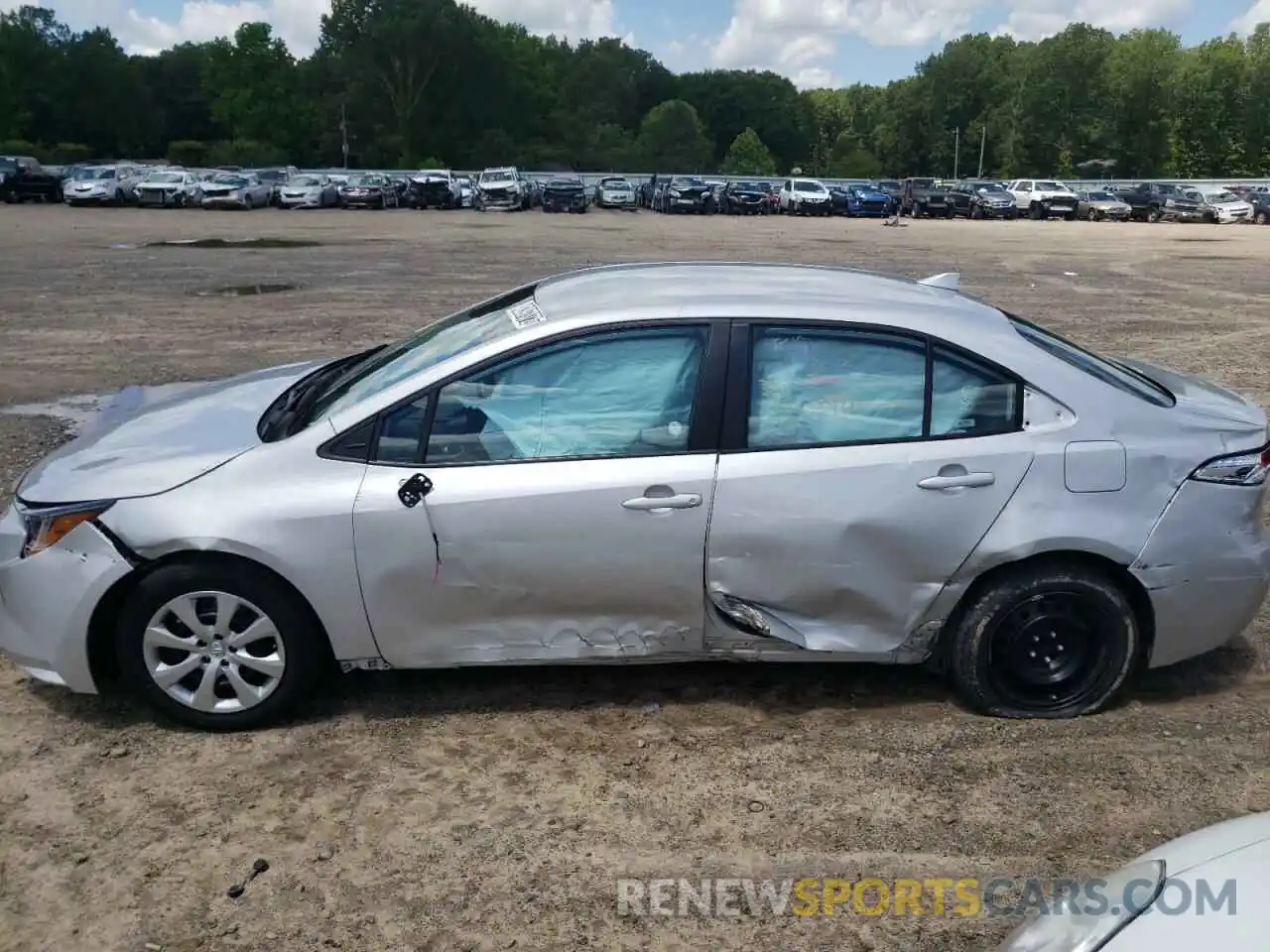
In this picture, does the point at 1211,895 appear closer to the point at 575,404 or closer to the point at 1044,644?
the point at 1044,644

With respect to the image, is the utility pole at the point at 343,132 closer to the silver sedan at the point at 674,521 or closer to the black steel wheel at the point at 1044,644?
the silver sedan at the point at 674,521

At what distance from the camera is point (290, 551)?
379 centimetres

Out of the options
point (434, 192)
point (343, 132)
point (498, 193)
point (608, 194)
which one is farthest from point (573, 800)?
point (343, 132)

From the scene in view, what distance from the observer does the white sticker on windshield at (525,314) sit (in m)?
4.13

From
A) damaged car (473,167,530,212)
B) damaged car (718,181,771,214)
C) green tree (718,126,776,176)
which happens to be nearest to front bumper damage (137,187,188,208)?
damaged car (473,167,530,212)

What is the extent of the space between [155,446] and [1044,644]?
131 inches

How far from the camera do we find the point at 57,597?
3824 mm

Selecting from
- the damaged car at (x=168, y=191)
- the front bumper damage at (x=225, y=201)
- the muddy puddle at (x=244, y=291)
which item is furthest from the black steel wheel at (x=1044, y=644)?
the damaged car at (x=168, y=191)

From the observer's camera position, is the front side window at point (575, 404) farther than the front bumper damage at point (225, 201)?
No

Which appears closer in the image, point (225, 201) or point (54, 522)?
point (54, 522)

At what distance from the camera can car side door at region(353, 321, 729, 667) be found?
150 inches

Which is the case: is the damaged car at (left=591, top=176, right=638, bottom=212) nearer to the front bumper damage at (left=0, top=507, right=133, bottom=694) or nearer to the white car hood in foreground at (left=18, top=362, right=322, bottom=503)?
the white car hood in foreground at (left=18, top=362, right=322, bottom=503)

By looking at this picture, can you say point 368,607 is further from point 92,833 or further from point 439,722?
point 92,833

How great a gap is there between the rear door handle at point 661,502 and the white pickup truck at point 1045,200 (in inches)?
1946
